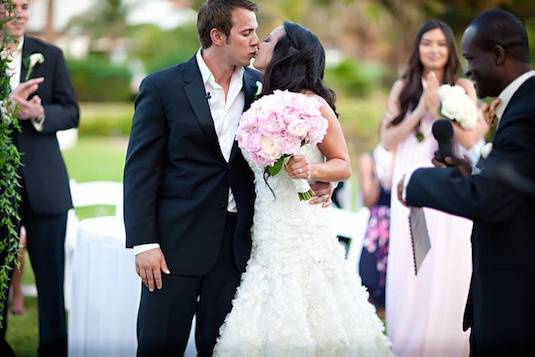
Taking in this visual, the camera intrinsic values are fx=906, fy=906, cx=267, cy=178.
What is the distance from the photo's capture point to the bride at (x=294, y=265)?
4164 millimetres

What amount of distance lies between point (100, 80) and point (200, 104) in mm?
30890

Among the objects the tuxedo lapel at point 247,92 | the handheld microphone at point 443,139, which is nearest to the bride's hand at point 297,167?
the tuxedo lapel at point 247,92

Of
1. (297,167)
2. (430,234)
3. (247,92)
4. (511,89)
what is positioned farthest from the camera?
(430,234)

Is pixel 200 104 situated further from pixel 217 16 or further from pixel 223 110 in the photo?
pixel 217 16

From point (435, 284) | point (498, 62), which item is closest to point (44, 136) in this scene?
point (435, 284)

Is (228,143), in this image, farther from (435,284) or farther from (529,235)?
(435,284)

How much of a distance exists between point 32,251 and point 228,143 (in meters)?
2.13

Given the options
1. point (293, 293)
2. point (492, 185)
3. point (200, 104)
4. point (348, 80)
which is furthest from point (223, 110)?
point (348, 80)

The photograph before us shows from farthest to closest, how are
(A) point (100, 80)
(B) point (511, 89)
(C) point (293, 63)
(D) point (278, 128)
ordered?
(A) point (100, 80) < (C) point (293, 63) < (D) point (278, 128) < (B) point (511, 89)

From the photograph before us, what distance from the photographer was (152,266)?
4113mm

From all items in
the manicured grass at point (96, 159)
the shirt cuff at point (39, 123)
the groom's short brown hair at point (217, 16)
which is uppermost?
the groom's short brown hair at point (217, 16)

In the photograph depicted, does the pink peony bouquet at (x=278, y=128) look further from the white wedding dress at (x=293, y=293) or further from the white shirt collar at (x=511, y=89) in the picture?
the white shirt collar at (x=511, y=89)

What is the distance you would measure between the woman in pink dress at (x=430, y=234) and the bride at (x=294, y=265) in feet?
5.06

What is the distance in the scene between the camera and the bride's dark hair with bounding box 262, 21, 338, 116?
4.22 metres
